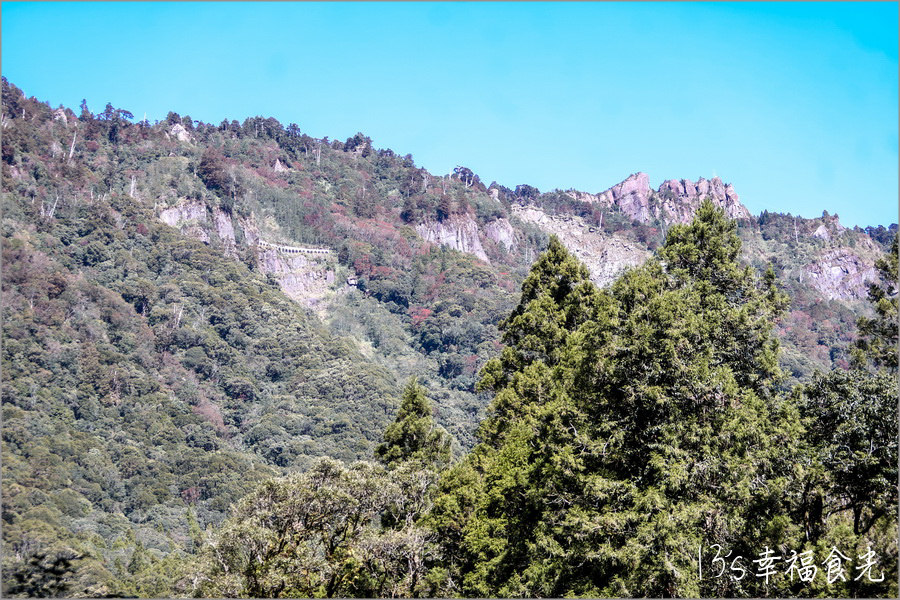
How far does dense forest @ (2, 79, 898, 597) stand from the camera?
1739 cm

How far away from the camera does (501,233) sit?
197 meters

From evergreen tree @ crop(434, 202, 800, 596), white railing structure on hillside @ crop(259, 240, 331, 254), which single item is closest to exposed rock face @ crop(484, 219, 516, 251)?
white railing structure on hillside @ crop(259, 240, 331, 254)

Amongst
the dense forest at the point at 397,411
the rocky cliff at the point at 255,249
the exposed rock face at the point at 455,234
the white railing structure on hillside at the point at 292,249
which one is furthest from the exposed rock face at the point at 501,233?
the rocky cliff at the point at 255,249

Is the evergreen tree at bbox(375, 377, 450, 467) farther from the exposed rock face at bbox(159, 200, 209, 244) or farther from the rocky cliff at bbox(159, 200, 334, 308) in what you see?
the exposed rock face at bbox(159, 200, 209, 244)

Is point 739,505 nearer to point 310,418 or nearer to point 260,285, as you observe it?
point 310,418

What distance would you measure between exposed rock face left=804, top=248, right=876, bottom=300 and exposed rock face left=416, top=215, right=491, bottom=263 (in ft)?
252

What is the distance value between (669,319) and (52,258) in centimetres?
10934

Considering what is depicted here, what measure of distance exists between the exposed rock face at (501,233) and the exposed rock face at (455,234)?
7574mm

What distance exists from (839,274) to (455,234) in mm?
90640

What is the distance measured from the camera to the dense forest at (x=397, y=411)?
1739 centimetres

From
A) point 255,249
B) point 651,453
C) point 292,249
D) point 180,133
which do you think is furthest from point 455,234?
point 651,453

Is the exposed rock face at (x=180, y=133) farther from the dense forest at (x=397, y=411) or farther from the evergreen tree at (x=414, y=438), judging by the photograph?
the evergreen tree at (x=414, y=438)

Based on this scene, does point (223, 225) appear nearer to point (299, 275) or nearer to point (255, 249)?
point (255, 249)

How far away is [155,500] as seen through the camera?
73.2m
